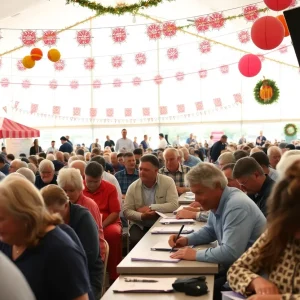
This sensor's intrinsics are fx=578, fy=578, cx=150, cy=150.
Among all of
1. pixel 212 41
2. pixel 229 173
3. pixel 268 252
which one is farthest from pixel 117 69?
pixel 268 252

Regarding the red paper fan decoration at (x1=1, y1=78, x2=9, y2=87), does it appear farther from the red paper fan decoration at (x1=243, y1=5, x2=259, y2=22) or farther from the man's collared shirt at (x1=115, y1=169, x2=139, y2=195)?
the man's collared shirt at (x1=115, y1=169, x2=139, y2=195)

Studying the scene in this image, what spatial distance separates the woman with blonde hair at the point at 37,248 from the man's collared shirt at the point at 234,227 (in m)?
1.39

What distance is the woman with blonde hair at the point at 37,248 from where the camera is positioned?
2242 mm

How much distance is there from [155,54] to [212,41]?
410 centimetres

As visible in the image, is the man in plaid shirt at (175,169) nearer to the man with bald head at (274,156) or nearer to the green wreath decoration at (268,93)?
the man with bald head at (274,156)

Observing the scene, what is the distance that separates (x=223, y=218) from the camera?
3705mm

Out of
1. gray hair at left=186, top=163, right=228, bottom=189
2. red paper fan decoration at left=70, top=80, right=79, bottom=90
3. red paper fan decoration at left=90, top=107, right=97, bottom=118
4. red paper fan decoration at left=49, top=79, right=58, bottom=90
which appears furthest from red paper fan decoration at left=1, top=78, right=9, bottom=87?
gray hair at left=186, top=163, right=228, bottom=189

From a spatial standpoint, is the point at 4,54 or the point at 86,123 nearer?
the point at 4,54

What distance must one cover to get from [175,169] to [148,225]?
1.73 m

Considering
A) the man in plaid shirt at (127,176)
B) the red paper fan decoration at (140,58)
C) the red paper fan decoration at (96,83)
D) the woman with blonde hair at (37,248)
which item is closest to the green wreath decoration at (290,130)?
the red paper fan decoration at (140,58)

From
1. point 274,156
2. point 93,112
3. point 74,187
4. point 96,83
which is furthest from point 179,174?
point 93,112

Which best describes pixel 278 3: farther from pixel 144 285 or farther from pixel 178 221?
pixel 144 285

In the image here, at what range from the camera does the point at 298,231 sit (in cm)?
223

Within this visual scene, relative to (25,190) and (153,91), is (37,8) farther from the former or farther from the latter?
(25,190)
